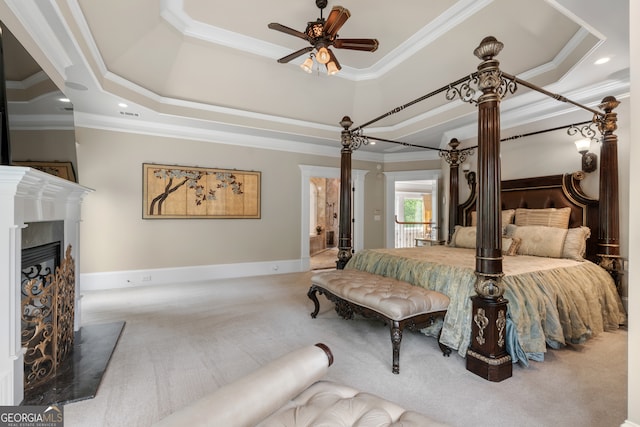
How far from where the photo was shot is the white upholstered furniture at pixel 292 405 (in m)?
0.97

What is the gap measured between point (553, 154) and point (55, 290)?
18.6 ft

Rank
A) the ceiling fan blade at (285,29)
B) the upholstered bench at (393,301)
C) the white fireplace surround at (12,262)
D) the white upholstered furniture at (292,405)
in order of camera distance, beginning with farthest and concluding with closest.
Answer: the ceiling fan blade at (285,29) → the upholstered bench at (393,301) → the white fireplace surround at (12,262) → the white upholstered furniture at (292,405)

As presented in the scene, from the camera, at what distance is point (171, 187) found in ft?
16.5

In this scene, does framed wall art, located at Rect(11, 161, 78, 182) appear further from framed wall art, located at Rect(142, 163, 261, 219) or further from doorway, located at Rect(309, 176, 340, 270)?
doorway, located at Rect(309, 176, 340, 270)

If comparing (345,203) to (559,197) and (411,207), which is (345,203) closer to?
(559,197)

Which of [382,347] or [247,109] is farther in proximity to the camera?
[247,109]

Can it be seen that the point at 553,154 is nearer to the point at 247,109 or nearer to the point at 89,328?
the point at 247,109

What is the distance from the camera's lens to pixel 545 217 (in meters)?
3.80

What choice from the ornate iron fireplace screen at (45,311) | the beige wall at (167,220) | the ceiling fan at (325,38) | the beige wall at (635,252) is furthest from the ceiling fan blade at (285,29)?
the beige wall at (167,220)

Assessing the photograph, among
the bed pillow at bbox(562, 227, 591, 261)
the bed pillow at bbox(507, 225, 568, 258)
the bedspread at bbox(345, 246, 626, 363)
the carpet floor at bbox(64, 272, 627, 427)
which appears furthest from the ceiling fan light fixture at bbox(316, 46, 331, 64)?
the bed pillow at bbox(562, 227, 591, 261)

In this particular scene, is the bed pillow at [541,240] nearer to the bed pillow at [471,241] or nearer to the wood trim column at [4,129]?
the bed pillow at [471,241]

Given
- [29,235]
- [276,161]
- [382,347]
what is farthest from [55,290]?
[276,161]

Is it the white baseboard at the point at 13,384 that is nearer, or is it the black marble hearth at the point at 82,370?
the white baseboard at the point at 13,384

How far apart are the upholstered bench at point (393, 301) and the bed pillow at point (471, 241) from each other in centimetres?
167
